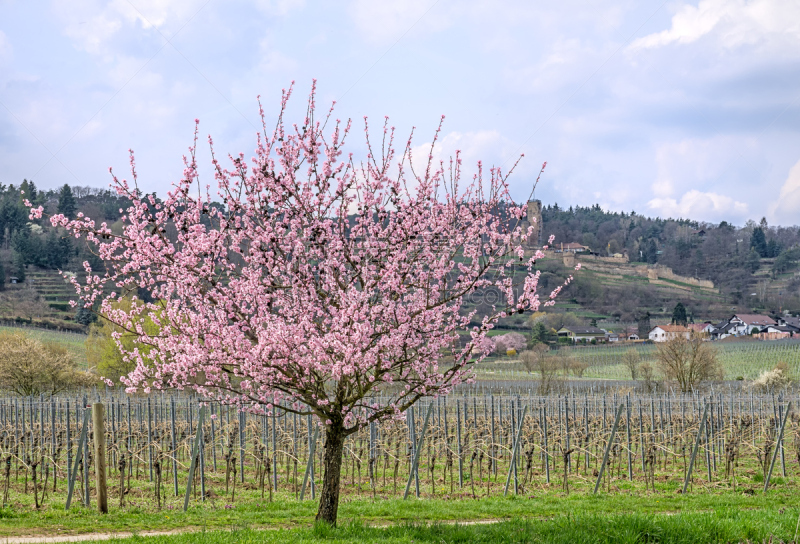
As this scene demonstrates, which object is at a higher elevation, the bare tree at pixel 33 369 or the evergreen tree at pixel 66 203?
the evergreen tree at pixel 66 203

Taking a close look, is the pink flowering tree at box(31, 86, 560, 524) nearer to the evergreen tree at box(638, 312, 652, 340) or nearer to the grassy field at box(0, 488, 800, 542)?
the grassy field at box(0, 488, 800, 542)

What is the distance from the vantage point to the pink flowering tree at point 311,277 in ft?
30.5

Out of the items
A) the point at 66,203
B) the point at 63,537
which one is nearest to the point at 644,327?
the point at 66,203

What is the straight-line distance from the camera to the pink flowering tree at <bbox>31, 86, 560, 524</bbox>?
9305mm

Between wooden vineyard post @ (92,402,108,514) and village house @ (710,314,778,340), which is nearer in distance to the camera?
wooden vineyard post @ (92,402,108,514)

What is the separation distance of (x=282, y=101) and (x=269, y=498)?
873 centimetres

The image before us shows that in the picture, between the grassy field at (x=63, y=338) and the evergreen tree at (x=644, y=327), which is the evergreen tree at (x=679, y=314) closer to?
the evergreen tree at (x=644, y=327)

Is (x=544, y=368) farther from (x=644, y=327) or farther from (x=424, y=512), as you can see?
(x=644, y=327)

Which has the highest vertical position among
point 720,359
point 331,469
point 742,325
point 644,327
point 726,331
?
point 331,469

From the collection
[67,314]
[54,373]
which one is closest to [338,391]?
[54,373]

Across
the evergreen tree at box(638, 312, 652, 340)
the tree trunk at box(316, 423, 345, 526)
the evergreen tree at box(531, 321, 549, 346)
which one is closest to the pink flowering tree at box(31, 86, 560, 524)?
the tree trunk at box(316, 423, 345, 526)

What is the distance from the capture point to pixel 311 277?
9562mm

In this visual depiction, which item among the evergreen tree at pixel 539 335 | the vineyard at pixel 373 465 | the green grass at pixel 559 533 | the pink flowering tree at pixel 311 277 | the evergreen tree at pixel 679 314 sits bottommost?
the evergreen tree at pixel 539 335

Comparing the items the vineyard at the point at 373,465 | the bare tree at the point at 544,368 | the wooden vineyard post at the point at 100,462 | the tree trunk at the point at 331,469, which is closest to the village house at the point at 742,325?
the bare tree at the point at 544,368
